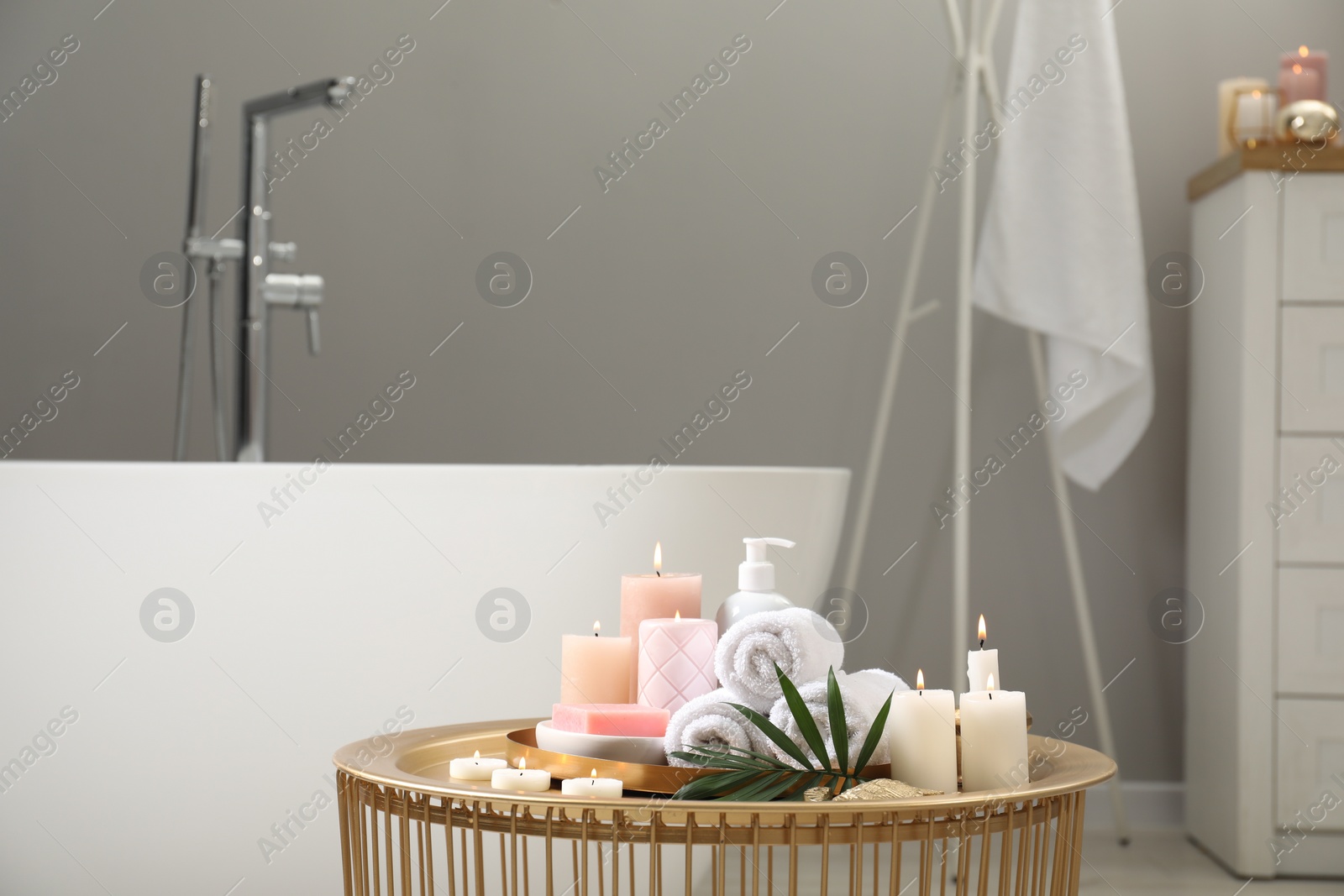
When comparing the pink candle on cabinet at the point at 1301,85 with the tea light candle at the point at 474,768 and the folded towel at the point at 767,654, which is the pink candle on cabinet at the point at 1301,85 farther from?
the tea light candle at the point at 474,768

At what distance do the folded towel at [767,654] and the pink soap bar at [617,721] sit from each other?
6cm

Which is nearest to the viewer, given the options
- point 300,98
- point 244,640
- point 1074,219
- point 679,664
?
point 679,664

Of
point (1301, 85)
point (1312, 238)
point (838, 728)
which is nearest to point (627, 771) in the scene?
point (838, 728)

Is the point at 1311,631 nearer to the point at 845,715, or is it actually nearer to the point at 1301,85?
the point at 1301,85

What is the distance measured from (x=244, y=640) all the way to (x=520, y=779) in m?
1.02

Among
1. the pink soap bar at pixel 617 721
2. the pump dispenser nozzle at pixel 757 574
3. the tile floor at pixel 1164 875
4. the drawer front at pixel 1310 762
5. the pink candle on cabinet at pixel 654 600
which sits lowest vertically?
the tile floor at pixel 1164 875

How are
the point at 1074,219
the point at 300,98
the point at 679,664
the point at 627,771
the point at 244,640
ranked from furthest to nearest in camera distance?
1. the point at 1074,219
2. the point at 300,98
3. the point at 244,640
4. the point at 679,664
5. the point at 627,771

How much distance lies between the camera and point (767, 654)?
83cm

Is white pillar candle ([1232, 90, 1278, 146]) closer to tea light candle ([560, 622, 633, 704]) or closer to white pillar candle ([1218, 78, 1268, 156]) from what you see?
white pillar candle ([1218, 78, 1268, 156])

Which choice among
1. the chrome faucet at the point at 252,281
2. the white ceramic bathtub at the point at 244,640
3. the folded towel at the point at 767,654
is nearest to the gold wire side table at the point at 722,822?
the folded towel at the point at 767,654

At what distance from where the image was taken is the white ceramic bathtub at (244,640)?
166 centimetres

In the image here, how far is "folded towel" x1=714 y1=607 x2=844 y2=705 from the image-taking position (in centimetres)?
82

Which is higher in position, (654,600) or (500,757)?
(654,600)

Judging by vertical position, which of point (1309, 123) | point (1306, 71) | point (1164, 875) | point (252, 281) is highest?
point (1306, 71)
